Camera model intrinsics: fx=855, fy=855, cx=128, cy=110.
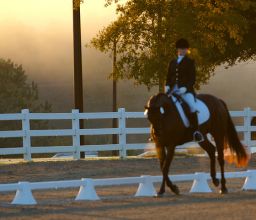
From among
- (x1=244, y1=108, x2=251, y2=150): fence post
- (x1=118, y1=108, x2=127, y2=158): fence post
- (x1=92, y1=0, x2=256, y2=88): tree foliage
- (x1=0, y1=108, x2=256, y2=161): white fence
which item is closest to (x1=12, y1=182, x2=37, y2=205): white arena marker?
(x1=0, y1=108, x2=256, y2=161): white fence

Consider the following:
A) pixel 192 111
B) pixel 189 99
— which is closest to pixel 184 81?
pixel 189 99

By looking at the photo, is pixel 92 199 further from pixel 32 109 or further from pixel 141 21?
pixel 32 109

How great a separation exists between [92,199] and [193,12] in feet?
69.1

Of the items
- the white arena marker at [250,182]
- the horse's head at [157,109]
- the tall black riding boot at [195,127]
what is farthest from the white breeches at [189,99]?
the white arena marker at [250,182]

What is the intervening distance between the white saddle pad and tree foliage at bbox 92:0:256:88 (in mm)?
18293

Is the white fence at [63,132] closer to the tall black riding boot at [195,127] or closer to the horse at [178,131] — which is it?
the horse at [178,131]

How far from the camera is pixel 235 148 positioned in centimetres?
1633

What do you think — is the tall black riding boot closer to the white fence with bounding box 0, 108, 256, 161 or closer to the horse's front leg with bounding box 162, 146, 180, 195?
the horse's front leg with bounding box 162, 146, 180, 195

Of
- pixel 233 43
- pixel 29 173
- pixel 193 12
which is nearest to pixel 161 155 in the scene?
pixel 29 173

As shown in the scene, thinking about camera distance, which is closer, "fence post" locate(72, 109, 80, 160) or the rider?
the rider

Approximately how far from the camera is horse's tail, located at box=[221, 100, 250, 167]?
16234 millimetres

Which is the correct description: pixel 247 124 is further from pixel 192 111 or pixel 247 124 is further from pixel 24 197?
pixel 24 197

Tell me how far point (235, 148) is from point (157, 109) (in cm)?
246

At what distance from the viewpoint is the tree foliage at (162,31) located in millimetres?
34094
